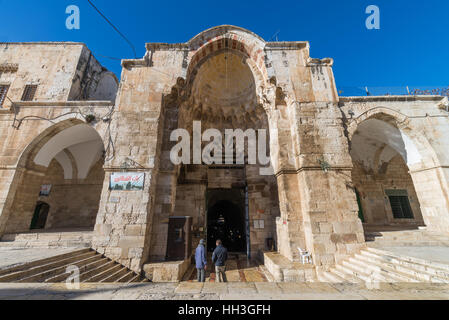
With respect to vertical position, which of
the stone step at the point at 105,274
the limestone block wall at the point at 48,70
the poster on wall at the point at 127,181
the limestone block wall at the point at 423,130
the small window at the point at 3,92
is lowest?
the stone step at the point at 105,274

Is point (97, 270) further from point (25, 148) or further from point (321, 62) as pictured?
point (321, 62)

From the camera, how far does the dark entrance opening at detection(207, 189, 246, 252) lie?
1162cm

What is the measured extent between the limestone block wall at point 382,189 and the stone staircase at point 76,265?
44.1 ft

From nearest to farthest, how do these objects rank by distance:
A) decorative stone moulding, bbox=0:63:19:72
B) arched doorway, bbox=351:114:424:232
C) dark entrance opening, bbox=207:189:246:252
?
decorative stone moulding, bbox=0:63:19:72, arched doorway, bbox=351:114:424:232, dark entrance opening, bbox=207:189:246:252

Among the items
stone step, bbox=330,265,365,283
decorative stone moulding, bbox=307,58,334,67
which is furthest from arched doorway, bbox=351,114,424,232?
stone step, bbox=330,265,365,283

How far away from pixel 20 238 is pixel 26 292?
21.1ft

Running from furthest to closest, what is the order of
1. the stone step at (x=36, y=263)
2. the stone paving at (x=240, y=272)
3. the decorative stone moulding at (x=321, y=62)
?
the decorative stone moulding at (x=321, y=62) → the stone paving at (x=240, y=272) → the stone step at (x=36, y=263)

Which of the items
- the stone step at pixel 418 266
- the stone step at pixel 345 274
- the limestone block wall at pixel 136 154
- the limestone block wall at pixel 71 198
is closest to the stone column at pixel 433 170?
the stone step at pixel 418 266

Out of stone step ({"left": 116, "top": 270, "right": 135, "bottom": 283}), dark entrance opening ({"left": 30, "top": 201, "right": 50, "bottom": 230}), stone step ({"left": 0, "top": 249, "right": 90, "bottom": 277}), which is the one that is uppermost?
dark entrance opening ({"left": 30, "top": 201, "right": 50, "bottom": 230})

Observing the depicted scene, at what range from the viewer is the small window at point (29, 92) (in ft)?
33.3

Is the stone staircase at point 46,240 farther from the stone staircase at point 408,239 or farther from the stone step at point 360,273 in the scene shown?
the stone staircase at point 408,239

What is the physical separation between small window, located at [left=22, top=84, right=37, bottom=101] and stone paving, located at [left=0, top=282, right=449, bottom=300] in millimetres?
12155

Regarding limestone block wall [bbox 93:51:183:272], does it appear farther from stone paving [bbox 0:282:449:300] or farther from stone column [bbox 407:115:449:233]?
stone column [bbox 407:115:449:233]

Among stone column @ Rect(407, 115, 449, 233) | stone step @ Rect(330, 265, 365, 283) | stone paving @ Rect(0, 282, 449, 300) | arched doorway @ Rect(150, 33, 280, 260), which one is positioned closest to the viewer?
stone paving @ Rect(0, 282, 449, 300)
